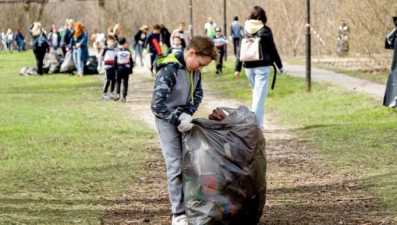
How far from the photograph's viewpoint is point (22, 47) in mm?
71812

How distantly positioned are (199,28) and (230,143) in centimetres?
4587

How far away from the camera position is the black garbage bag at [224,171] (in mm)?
7004

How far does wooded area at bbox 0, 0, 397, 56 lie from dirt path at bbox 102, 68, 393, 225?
14447 mm

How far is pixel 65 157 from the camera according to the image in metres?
11.6

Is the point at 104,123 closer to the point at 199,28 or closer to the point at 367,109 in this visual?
the point at 367,109

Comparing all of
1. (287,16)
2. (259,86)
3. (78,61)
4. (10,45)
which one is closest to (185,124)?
(259,86)

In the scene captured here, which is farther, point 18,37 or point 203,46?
point 18,37

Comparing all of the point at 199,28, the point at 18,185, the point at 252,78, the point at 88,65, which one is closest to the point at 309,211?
the point at 18,185

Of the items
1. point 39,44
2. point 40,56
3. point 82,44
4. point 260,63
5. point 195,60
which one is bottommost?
point 40,56

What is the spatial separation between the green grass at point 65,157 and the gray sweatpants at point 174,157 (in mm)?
Result: 722

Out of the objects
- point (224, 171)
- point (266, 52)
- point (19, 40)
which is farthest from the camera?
point (19, 40)

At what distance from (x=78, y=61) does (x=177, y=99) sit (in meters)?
23.8

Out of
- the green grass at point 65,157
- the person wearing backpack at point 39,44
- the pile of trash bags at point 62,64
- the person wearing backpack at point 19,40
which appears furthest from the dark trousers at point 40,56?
the person wearing backpack at point 19,40

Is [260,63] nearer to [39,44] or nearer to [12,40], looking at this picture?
[39,44]
